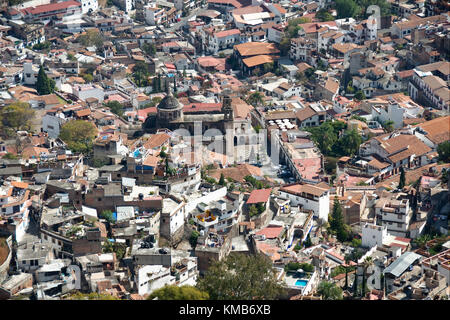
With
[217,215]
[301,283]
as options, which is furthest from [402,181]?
[301,283]

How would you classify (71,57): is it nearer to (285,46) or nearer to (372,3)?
(285,46)

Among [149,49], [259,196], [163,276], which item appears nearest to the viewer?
[163,276]

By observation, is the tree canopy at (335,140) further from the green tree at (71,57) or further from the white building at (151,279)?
the green tree at (71,57)

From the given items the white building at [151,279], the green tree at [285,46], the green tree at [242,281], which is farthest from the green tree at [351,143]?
the white building at [151,279]

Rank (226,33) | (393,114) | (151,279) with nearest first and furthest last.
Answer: (151,279) < (393,114) < (226,33)

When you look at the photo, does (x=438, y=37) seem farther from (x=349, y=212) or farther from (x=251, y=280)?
(x=251, y=280)

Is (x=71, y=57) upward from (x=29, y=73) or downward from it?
downward

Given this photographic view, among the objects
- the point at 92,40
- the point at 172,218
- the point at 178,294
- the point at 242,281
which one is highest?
the point at 178,294

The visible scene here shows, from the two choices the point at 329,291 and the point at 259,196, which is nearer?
the point at 329,291
